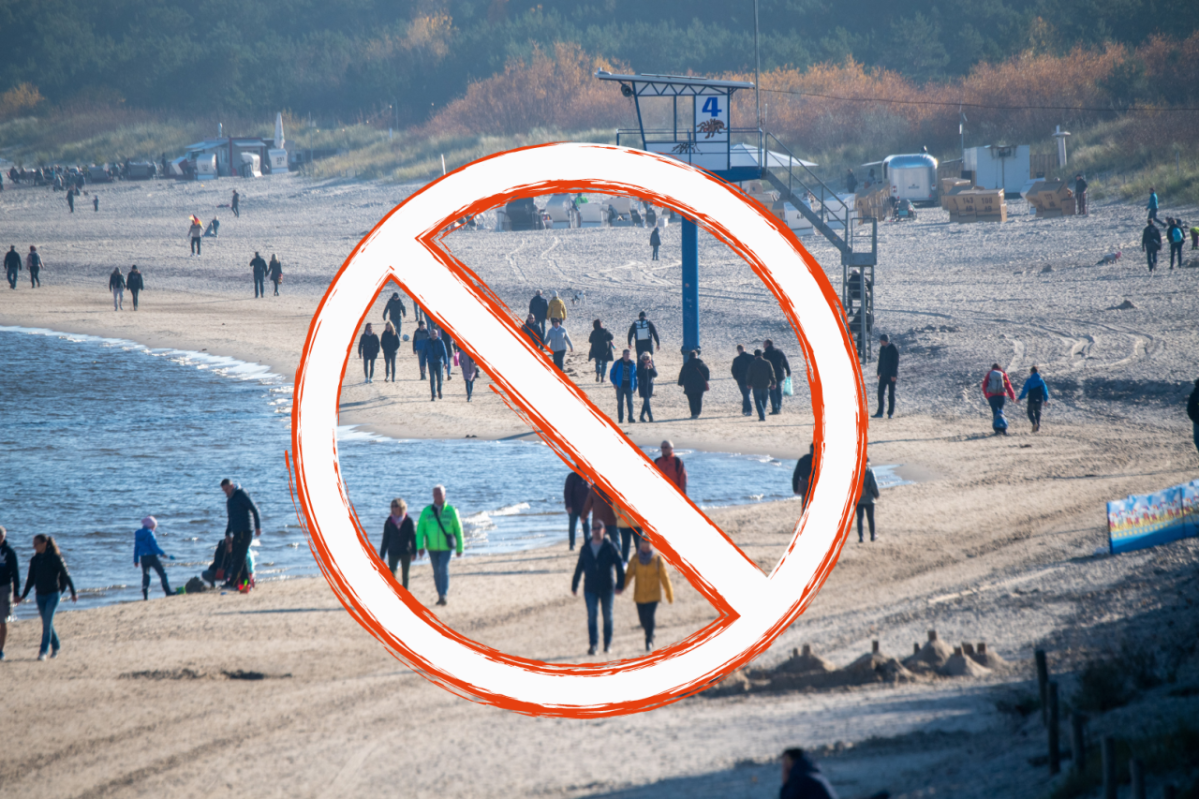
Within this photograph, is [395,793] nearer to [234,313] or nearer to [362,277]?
[362,277]

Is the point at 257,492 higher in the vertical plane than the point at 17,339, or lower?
lower

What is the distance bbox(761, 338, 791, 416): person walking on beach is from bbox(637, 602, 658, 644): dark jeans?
12756mm

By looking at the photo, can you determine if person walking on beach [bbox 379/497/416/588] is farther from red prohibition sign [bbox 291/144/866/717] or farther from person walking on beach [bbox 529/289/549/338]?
person walking on beach [bbox 529/289/549/338]

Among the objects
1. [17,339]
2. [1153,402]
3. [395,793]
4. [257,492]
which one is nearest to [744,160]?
[1153,402]

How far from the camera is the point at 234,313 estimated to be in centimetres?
4191

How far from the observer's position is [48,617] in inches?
482

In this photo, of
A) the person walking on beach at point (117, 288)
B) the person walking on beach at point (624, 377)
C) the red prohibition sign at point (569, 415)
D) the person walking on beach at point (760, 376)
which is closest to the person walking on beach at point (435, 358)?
the person walking on beach at point (624, 377)

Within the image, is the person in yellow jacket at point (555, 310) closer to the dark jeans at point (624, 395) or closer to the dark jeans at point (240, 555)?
the dark jeans at point (624, 395)

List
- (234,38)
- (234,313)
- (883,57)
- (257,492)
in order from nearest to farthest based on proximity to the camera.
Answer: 1. (257,492)
2. (234,313)
3. (883,57)
4. (234,38)

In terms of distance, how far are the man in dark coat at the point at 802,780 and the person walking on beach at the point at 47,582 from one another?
8.88m

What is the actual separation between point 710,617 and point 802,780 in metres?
6.63

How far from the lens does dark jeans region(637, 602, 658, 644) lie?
1134cm

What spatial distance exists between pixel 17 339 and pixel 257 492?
2301 centimetres

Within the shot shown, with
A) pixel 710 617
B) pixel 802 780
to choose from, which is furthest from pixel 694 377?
pixel 802 780
